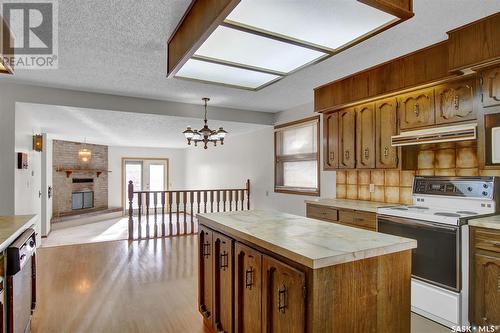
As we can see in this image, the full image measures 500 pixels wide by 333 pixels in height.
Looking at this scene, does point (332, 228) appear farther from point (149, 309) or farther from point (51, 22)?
point (51, 22)

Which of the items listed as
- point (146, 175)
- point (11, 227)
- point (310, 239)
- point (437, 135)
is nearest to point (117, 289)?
point (11, 227)

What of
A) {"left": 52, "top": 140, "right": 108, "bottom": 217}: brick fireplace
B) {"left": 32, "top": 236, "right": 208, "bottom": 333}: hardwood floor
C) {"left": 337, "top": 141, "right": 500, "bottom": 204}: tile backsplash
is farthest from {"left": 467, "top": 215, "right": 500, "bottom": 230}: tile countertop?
{"left": 52, "top": 140, "right": 108, "bottom": 217}: brick fireplace

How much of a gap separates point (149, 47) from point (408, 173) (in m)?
3.17

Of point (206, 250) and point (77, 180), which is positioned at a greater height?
point (77, 180)

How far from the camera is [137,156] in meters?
10.5

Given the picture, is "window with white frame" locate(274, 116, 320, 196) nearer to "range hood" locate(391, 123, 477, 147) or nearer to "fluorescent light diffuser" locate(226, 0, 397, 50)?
"range hood" locate(391, 123, 477, 147)

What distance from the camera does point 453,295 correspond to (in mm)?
2424

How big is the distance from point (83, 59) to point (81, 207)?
7.56 m

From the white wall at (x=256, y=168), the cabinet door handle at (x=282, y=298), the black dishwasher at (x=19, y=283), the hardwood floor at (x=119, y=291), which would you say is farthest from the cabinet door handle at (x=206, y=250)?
the white wall at (x=256, y=168)

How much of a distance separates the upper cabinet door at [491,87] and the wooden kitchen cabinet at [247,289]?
2356 mm

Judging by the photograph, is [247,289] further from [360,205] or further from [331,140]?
[331,140]

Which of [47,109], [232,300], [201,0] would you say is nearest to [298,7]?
[201,0]

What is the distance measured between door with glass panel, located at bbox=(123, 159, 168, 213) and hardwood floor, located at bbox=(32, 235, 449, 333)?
17.9 ft

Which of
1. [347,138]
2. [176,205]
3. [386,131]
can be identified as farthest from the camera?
[176,205]
